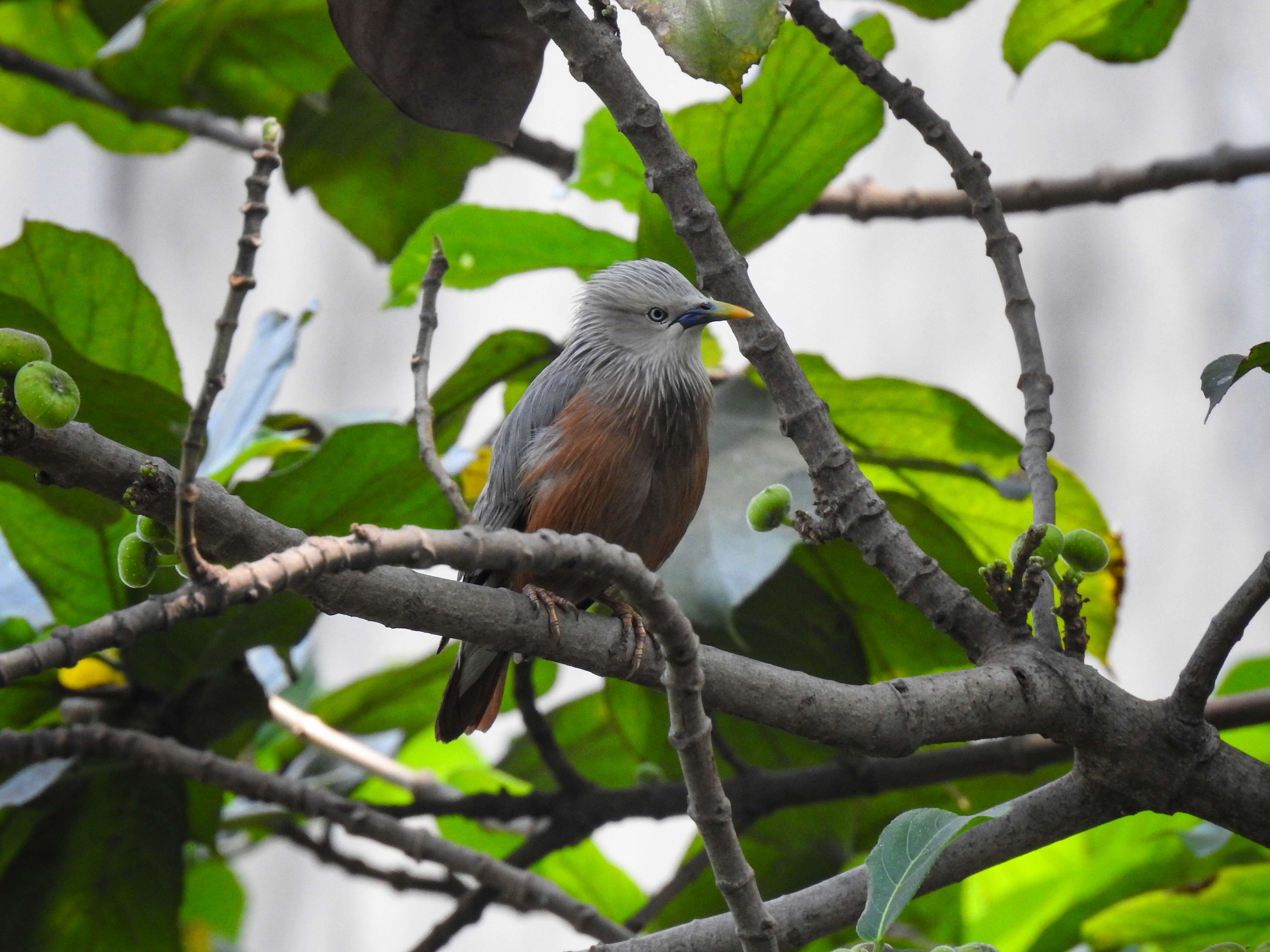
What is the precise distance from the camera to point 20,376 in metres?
0.66

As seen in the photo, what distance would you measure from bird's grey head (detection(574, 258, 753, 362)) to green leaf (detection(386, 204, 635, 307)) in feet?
0.15

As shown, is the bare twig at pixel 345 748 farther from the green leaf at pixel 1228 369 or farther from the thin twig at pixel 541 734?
the green leaf at pixel 1228 369

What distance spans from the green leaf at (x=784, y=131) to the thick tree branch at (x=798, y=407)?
12.8 inches

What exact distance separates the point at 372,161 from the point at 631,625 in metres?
1.01

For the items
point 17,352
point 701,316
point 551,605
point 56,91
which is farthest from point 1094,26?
point 56,91

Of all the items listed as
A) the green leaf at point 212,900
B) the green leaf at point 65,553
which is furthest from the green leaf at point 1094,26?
the green leaf at point 212,900

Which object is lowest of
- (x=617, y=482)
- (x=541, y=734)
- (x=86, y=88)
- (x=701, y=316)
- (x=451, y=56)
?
(x=541, y=734)

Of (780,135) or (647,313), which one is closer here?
(780,135)

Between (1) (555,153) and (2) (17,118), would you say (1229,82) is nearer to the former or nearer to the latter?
(1) (555,153)

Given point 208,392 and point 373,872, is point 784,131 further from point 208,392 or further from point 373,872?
point 373,872

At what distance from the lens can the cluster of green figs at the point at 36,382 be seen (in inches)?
25.5

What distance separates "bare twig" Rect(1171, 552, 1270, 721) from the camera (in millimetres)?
812

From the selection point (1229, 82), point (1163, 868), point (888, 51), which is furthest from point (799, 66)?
point (1229, 82)

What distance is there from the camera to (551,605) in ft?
2.83
